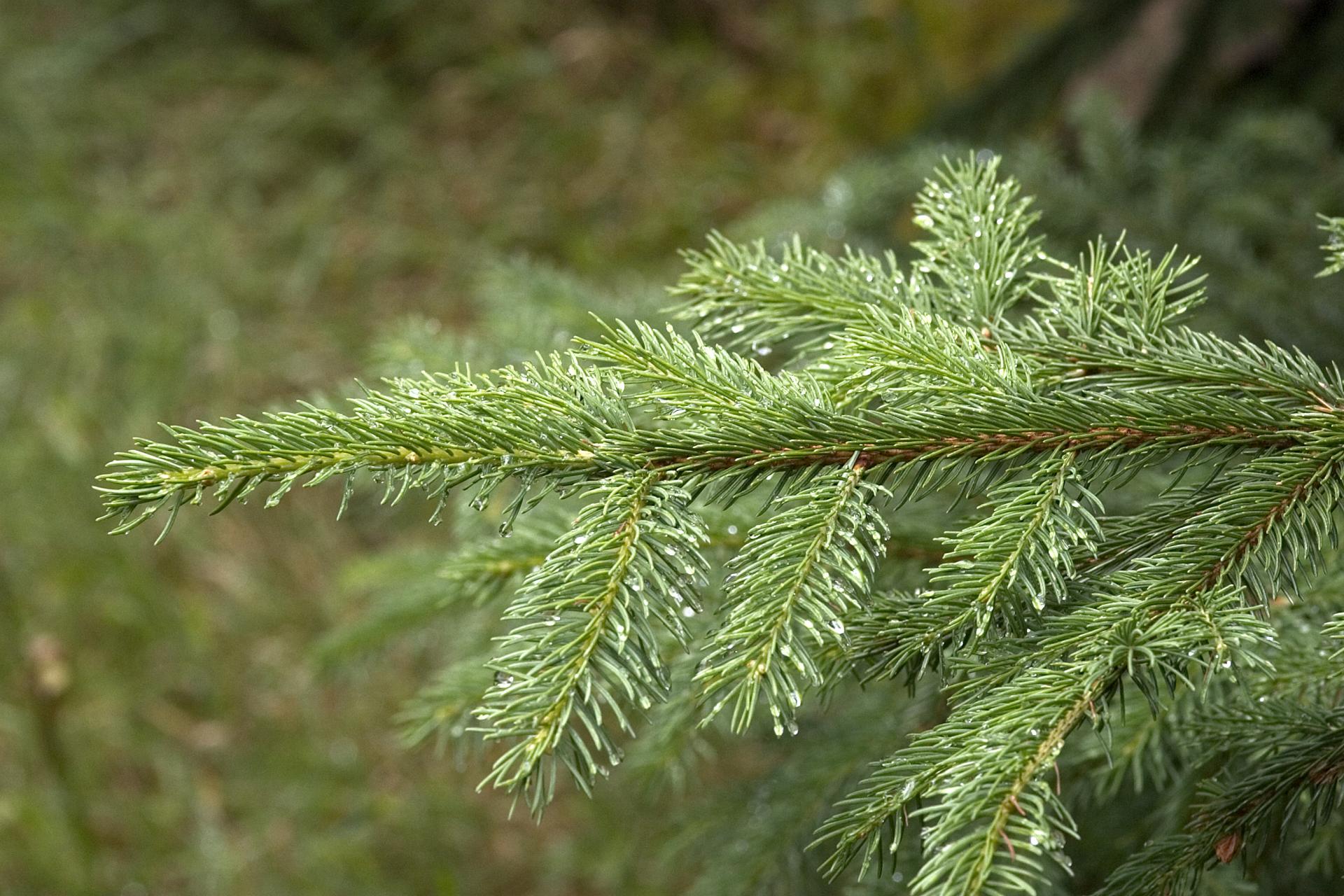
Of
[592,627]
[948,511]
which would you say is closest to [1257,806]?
[948,511]

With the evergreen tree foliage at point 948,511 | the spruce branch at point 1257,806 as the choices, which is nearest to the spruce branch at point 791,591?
the evergreen tree foliage at point 948,511

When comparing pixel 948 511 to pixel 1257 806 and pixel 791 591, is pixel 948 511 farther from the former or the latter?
pixel 1257 806

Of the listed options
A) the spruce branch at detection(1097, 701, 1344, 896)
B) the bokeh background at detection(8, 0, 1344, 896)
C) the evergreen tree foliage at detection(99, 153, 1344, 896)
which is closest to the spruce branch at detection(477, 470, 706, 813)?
the evergreen tree foliage at detection(99, 153, 1344, 896)

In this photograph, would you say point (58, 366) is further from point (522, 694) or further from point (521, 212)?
point (522, 694)

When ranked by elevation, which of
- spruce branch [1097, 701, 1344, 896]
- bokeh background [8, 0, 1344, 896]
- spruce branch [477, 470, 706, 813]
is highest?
bokeh background [8, 0, 1344, 896]

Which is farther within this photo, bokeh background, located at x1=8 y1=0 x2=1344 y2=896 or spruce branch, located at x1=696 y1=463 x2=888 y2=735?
bokeh background, located at x1=8 y1=0 x2=1344 y2=896

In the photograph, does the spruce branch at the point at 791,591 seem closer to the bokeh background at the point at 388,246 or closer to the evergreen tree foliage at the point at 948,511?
the evergreen tree foliage at the point at 948,511

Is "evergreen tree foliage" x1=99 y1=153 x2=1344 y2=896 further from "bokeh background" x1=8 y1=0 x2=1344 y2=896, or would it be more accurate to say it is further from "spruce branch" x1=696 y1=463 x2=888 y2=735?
"bokeh background" x1=8 y1=0 x2=1344 y2=896
